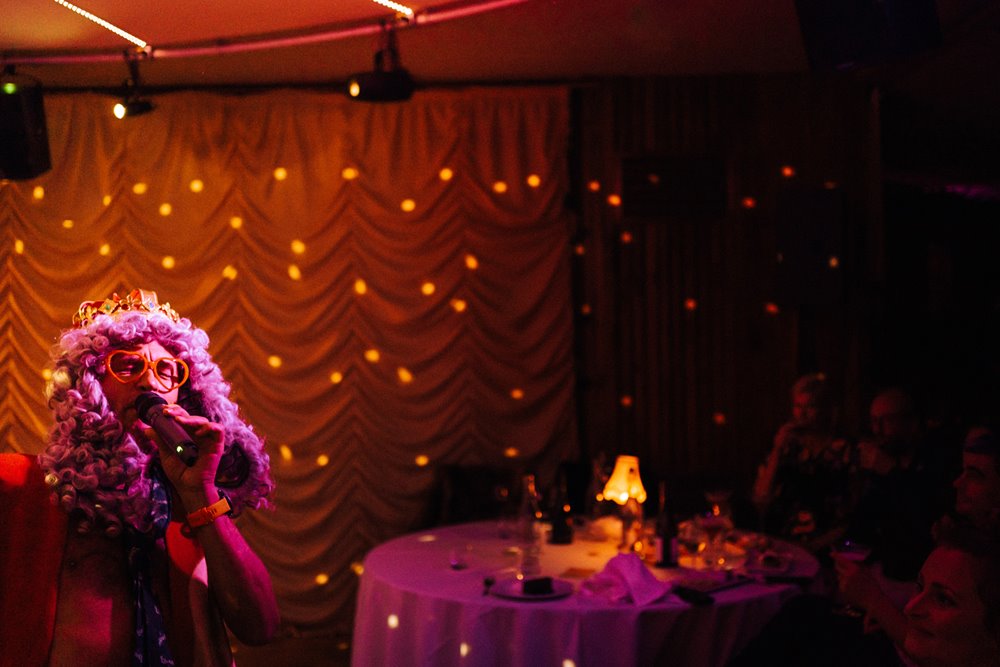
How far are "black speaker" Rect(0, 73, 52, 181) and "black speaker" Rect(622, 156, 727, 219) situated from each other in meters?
3.04

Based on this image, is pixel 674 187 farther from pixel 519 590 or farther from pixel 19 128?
pixel 19 128

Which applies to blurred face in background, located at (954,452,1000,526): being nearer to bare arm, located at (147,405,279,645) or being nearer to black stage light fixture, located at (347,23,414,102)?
bare arm, located at (147,405,279,645)

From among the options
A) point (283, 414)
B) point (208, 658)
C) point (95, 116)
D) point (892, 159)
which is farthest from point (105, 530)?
point (892, 159)

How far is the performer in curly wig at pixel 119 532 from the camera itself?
67.7 inches

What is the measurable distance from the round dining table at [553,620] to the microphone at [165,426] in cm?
172

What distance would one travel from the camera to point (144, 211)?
19.1 feet

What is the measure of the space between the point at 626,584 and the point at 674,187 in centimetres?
306

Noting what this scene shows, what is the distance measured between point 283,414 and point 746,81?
3.22 meters

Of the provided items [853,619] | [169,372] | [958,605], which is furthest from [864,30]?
[169,372]

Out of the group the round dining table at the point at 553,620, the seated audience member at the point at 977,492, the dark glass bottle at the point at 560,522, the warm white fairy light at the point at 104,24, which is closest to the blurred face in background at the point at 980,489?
the seated audience member at the point at 977,492

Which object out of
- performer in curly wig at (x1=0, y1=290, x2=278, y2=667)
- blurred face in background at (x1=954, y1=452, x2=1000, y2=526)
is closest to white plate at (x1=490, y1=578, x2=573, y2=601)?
blurred face in background at (x1=954, y1=452, x2=1000, y2=526)

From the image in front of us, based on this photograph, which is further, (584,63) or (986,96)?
(986,96)

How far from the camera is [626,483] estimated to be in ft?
13.4

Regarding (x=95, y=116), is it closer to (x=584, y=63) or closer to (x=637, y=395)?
(x=584, y=63)
